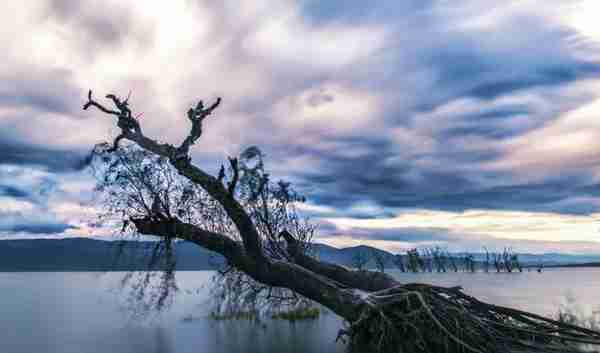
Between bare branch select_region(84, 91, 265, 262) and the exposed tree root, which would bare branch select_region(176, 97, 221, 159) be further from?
the exposed tree root

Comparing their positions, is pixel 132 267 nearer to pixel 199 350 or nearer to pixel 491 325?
pixel 199 350

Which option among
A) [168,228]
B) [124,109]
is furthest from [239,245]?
[124,109]

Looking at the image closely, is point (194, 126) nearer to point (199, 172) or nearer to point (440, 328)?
point (199, 172)

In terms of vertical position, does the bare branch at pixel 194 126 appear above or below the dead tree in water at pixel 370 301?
above

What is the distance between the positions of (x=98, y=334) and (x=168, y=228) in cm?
1810

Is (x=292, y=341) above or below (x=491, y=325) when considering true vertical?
below

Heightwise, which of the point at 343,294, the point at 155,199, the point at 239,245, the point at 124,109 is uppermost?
the point at 124,109

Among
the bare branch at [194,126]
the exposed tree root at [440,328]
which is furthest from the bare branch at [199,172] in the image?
the exposed tree root at [440,328]

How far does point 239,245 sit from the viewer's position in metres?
18.6

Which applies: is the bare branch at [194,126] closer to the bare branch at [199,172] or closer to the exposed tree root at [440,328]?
the bare branch at [199,172]

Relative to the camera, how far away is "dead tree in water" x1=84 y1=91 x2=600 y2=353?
16.2 m

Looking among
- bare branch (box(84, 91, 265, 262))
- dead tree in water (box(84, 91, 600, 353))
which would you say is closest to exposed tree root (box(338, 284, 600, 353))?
dead tree in water (box(84, 91, 600, 353))

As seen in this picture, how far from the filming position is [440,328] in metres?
15.9

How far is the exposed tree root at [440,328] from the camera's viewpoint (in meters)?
16.1
